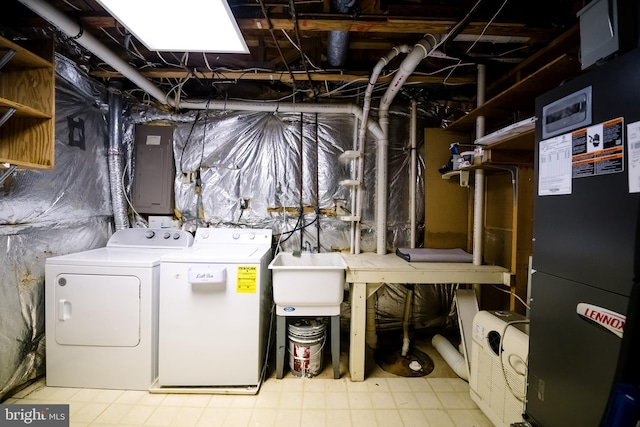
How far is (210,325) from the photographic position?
1.73 metres

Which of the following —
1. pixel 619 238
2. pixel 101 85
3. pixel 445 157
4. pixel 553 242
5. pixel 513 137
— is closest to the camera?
pixel 619 238

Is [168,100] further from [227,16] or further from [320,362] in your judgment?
[320,362]

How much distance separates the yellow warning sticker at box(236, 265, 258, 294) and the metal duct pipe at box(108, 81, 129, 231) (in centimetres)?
141

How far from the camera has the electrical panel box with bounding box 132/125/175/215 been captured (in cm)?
241

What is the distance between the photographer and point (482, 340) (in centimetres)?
154

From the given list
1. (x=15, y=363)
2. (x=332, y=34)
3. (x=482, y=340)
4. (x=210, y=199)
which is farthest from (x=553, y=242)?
(x=15, y=363)

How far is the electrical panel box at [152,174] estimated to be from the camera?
7.92 ft

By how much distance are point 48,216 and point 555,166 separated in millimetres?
2903

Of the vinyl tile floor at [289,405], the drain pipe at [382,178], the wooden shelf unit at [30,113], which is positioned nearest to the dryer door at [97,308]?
the vinyl tile floor at [289,405]

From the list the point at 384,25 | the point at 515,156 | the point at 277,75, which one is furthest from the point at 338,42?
the point at 515,156

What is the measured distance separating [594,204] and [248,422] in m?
1.90

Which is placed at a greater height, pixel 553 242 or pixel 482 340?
pixel 553 242

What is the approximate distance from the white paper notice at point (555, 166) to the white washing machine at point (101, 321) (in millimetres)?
2117
